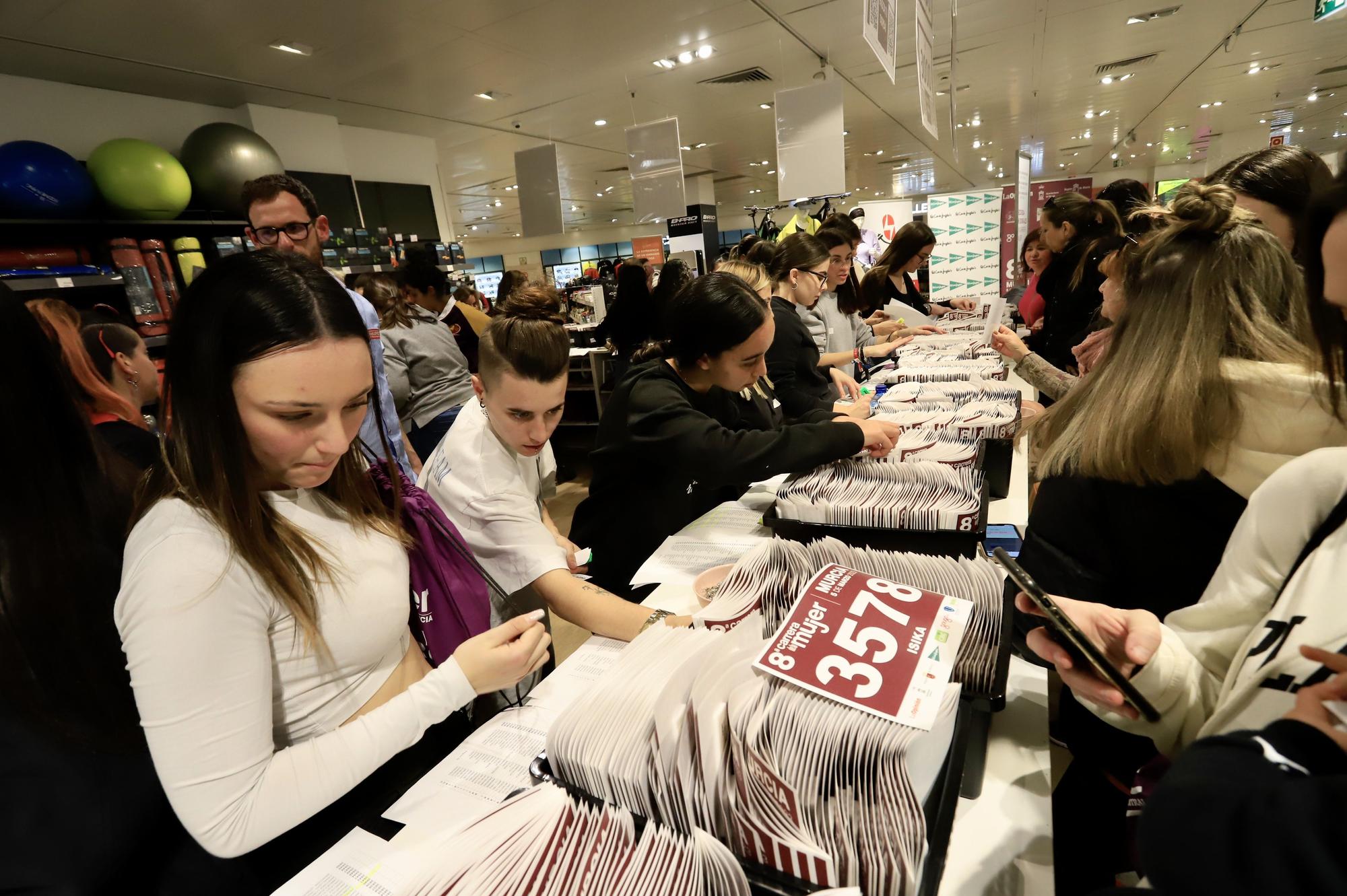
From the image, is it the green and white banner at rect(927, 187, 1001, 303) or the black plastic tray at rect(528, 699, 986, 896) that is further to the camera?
the green and white banner at rect(927, 187, 1001, 303)

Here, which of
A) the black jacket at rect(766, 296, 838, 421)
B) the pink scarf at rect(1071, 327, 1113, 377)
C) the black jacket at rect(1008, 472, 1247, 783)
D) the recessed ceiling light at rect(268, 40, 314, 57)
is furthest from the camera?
the recessed ceiling light at rect(268, 40, 314, 57)

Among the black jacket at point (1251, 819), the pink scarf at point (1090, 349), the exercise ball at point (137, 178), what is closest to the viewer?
the black jacket at point (1251, 819)

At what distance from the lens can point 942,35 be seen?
5.82 meters

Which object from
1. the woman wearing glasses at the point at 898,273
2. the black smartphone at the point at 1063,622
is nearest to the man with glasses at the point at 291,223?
the black smartphone at the point at 1063,622

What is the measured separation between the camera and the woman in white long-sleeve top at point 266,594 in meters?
0.74

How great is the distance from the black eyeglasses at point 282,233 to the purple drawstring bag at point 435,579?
1.83m

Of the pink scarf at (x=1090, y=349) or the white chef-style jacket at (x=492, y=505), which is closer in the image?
the white chef-style jacket at (x=492, y=505)

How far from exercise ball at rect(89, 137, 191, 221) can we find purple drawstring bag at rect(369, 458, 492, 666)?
172 inches

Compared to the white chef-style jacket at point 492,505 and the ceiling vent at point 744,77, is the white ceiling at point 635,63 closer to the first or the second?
the ceiling vent at point 744,77

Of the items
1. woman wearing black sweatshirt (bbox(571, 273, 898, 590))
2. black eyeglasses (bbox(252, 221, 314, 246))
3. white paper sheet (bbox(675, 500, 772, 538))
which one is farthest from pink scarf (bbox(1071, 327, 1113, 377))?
black eyeglasses (bbox(252, 221, 314, 246))

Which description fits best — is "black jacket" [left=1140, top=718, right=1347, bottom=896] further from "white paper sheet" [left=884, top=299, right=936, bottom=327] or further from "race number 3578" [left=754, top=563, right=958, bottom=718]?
"white paper sheet" [left=884, top=299, right=936, bottom=327]

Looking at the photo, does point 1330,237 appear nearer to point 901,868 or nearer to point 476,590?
point 901,868

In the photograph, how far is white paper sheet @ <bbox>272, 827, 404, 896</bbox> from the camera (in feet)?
2.35

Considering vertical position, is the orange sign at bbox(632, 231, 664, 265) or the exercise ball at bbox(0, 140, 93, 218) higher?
the exercise ball at bbox(0, 140, 93, 218)
